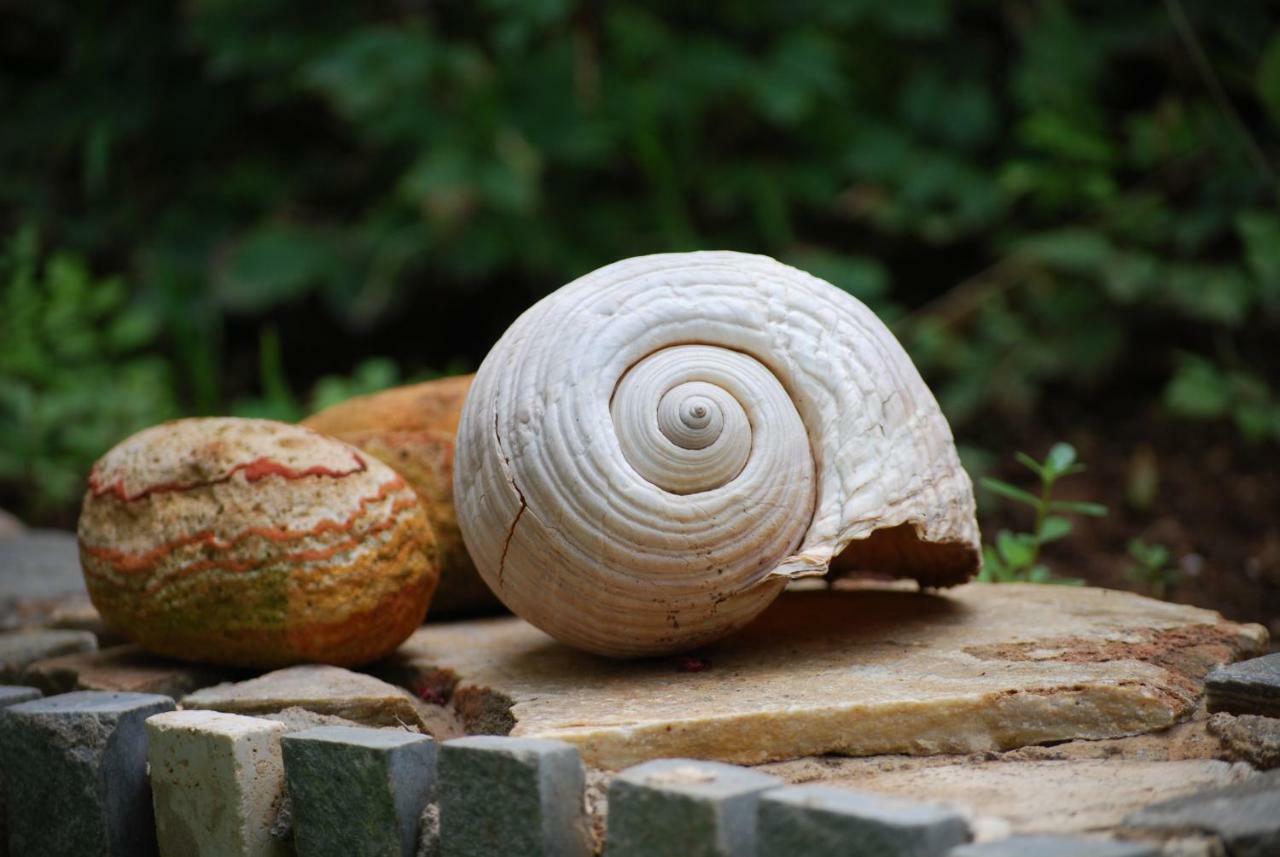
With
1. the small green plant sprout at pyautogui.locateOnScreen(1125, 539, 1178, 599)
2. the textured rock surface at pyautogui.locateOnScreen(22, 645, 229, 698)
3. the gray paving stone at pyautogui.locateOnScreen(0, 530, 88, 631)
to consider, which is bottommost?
the small green plant sprout at pyautogui.locateOnScreen(1125, 539, 1178, 599)

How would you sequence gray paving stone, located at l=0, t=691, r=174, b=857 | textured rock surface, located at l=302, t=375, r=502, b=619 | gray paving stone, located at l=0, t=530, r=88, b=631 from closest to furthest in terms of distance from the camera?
gray paving stone, located at l=0, t=691, r=174, b=857 → textured rock surface, located at l=302, t=375, r=502, b=619 → gray paving stone, located at l=0, t=530, r=88, b=631

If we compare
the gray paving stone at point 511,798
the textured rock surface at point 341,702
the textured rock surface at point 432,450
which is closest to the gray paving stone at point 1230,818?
the gray paving stone at point 511,798

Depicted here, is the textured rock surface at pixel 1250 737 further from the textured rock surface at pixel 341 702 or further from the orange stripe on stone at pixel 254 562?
the orange stripe on stone at pixel 254 562

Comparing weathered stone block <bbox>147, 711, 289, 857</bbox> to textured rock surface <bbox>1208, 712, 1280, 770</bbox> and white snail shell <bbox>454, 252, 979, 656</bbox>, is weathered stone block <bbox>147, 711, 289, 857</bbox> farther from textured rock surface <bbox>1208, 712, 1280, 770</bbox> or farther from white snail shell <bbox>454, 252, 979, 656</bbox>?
textured rock surface <bbox>1208, 712, 1280, 770</bbox>

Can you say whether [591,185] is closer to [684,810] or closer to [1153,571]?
[1153,571]

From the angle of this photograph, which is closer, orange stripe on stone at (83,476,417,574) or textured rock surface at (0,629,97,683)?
orange stripe on stone at (83,476,417,574)

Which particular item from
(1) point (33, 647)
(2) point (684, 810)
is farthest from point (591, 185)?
(2) point (684, 810)

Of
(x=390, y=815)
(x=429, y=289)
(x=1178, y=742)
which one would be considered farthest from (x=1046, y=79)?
(x=390, y=815)

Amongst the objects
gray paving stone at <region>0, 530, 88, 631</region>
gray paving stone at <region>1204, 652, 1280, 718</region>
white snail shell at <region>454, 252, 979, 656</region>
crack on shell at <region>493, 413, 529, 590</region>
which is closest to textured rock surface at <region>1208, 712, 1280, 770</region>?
gray paving stone at <region>1204, 652, 1280, 718</region>

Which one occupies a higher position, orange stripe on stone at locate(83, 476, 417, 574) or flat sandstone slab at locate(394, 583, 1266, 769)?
orange stripe on stone at locate(83, 476, 417, 574)
